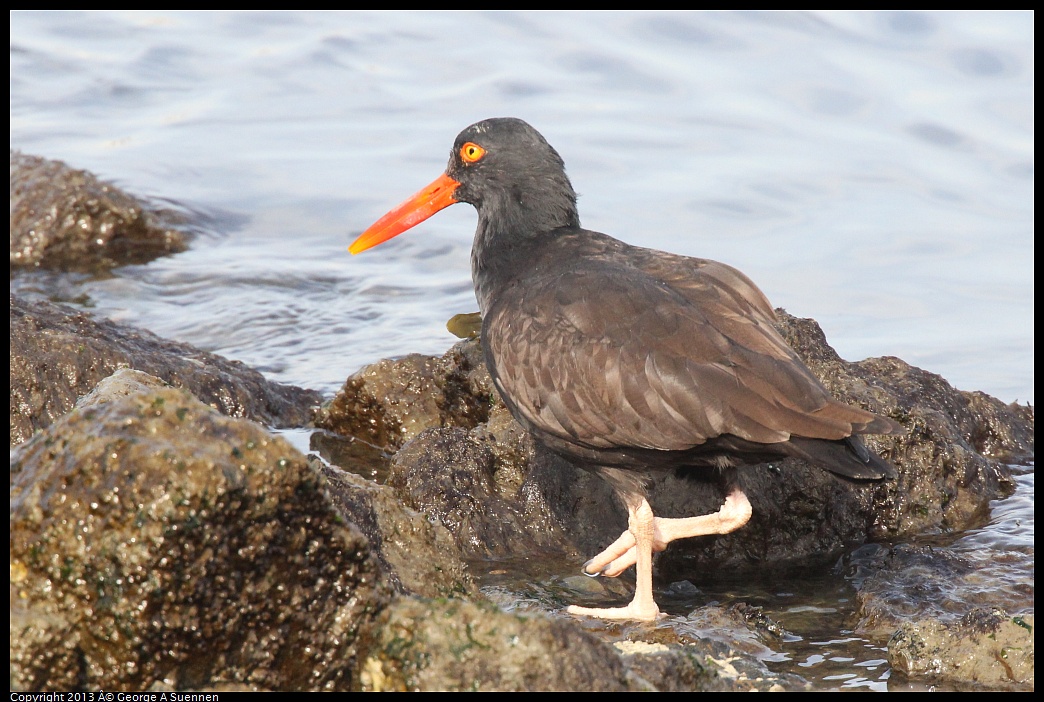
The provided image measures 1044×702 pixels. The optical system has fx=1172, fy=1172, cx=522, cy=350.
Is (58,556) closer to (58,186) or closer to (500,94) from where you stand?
(58,186)

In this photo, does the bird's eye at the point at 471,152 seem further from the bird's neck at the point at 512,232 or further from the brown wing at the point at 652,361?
the brown wing at the point at 652,361

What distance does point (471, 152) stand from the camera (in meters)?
5.58

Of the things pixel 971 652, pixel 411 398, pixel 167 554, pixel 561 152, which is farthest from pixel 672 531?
pixel 561 152

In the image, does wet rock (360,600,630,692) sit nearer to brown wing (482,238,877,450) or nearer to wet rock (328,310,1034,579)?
brown wing (482,238,877,450)

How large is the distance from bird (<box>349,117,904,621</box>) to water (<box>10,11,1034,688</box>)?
183 centimetres

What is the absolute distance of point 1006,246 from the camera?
9.50m

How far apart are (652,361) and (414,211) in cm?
212

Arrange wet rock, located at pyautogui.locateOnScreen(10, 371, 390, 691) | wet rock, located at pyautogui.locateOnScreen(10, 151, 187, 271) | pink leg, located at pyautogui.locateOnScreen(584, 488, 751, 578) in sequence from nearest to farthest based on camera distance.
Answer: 1. wet rock, located at pyautogui.locateOnScreen(10, 371, 390, 691)
2. pink leg, located at pyautogui.locateOnScreen(584, 488, 751, 578)
3. wet rock, located at pyautogui.locateOnScreen(10, 151, 187, 271)

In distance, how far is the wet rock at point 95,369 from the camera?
5438mm

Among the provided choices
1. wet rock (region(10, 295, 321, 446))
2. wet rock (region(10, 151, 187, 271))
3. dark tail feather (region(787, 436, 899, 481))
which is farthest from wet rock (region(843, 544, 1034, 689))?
wet rock (region(10, 151, 187, 271))

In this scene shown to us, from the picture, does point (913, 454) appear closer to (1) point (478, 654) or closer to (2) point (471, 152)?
(2) point (471, 152)

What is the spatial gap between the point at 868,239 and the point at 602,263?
560 cm

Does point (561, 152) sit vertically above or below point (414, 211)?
above

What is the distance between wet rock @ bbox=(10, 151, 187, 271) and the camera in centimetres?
886
